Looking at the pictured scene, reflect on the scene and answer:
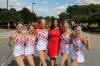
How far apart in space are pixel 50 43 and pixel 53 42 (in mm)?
110

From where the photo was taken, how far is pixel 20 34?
4.33 m

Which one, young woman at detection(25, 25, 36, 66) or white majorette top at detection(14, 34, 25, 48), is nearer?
white majorette top at detection(14, 34, 25, 48)

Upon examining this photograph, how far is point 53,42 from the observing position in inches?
193

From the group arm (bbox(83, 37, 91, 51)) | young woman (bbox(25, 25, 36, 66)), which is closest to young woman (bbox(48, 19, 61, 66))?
young woman (bbox(25, 25, 36, 66))

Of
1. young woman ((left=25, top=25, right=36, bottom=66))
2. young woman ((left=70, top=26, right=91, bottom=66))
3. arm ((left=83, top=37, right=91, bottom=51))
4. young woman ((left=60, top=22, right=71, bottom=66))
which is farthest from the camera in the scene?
young woman ((left=60, top=22, right=71, bottom=66))

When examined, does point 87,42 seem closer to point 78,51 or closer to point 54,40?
point 78,51

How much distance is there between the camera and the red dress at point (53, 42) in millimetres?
4859

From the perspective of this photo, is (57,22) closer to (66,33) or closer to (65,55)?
(66,33)

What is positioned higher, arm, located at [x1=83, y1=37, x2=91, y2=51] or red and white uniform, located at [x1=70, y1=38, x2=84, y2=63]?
arm, located at [x1=83, y1=37, x2=91, y2=51]

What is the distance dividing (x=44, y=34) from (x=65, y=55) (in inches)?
37.5

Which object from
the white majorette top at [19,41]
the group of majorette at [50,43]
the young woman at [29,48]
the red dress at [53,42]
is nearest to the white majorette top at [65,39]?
the group of majorette at [50,43]

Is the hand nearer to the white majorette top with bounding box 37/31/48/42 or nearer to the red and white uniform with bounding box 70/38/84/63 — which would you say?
the red and white uniform with bounding box 70/38/84/63

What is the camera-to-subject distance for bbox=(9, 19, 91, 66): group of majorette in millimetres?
4070

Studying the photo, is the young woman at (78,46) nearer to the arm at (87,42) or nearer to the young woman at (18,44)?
the arm at (87,42)
